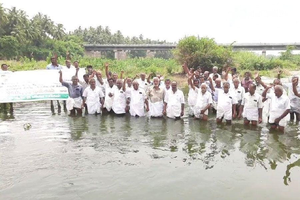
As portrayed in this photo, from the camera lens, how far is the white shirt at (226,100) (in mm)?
8312

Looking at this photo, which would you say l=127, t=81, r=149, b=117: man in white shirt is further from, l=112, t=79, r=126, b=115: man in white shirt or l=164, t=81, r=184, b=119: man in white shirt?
l=164, t=81, r=184, b=119: man in white shirt

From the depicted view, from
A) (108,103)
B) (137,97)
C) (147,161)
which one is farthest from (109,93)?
(147,161)

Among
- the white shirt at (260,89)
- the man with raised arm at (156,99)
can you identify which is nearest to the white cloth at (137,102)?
the man with raised arm at (156,99)

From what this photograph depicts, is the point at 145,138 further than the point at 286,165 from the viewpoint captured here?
Yes

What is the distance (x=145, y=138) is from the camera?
24.2ft

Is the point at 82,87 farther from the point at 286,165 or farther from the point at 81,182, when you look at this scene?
the point at 286,165

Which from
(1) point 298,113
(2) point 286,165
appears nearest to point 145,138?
(2) point 286,165

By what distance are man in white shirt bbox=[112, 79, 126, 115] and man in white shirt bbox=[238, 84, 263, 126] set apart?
368 centimetres

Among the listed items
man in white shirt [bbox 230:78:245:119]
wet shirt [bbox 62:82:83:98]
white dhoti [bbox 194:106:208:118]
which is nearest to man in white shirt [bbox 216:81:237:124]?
man in white shirt [bbox 230:78:245:119]

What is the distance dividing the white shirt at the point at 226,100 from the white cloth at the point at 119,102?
120 inches

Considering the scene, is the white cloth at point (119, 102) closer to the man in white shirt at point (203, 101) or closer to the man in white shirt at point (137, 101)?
the man in white shirt at point (137, 101)

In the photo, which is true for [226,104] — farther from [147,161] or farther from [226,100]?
[147,161]

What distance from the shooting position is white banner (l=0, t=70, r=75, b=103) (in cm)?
996

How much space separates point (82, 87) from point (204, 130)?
4343 millimetres
